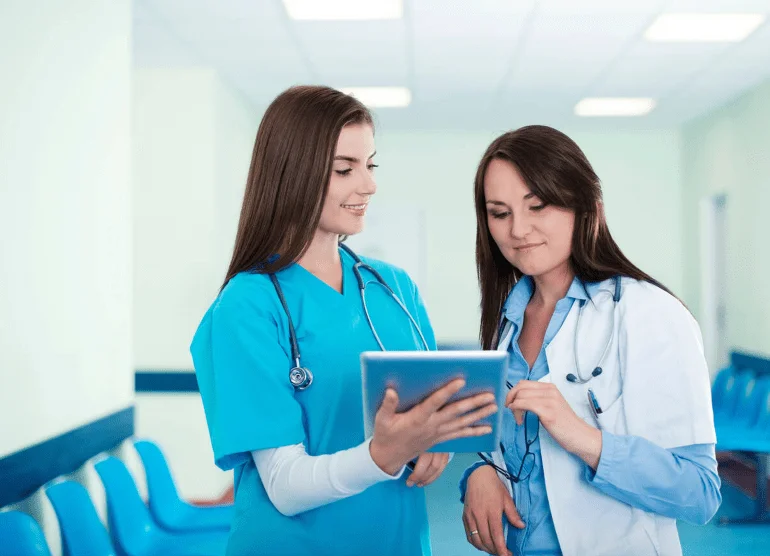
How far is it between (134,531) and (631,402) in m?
1.82

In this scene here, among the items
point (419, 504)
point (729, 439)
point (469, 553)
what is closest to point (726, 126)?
point (729, 439)

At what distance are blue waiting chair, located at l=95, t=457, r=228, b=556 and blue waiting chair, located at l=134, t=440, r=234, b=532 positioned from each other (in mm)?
53

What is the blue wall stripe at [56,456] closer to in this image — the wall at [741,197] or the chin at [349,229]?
the chin at [349,229]

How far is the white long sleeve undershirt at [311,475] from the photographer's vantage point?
1.02m

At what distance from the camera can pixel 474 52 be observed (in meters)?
4.18

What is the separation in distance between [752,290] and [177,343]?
158 inches

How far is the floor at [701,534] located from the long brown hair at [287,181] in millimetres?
2590

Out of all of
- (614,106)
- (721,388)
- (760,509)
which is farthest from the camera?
(614,106)

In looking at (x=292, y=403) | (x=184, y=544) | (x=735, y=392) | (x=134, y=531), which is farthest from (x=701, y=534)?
(x=292, y=403)

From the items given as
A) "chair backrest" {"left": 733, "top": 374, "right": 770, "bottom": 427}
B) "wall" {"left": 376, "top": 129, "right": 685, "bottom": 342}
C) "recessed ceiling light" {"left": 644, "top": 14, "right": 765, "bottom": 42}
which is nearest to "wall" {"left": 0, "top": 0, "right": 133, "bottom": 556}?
"recessed ceiling light" {"left": 644, "top": 14, "right": 765, "bottom": 42}

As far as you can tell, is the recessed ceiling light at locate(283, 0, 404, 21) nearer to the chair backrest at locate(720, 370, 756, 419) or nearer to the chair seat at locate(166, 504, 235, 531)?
the chair seat at locate(166, 504, 235, 531)

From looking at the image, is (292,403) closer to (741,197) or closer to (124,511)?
(124,511)

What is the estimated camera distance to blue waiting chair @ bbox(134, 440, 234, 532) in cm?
255

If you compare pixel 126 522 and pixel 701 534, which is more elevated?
pixel 126 522
